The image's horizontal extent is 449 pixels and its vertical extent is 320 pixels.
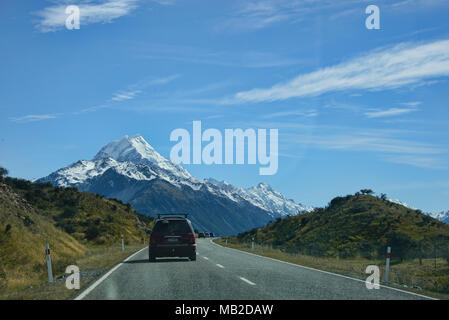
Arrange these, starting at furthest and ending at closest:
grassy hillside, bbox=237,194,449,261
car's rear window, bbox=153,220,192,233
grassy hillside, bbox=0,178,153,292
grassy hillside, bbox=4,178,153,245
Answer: grassy hillside, bbox=4,178,153,245
grassy hillside, bbox=237,194,449,261
grassy hillside, bbox=0,178,153,292
car's rear window, bbox=153,220,192,233

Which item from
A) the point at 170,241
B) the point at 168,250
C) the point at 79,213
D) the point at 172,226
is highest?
the point at 172,226

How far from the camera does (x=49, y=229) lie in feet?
105

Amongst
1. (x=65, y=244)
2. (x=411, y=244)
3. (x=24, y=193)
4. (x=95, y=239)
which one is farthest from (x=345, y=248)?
(x=24, y=193)

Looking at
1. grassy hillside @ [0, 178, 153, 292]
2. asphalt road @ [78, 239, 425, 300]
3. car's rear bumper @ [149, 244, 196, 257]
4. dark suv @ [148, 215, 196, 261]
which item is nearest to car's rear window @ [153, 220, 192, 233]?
dark suv @ [148, 215, 196, 261]

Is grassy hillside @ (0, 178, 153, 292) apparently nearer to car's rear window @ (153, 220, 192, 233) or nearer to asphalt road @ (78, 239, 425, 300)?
car's rear window @ (153, 220, 192, 233)

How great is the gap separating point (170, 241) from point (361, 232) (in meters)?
37.1

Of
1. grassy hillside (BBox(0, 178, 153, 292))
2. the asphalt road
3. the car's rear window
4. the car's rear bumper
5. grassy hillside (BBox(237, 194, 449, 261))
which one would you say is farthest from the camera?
grassy hillside (BBox(237, 194, 449, 261))

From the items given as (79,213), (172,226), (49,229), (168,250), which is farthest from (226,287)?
(79,213)

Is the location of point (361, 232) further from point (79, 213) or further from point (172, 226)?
point (172, 226)

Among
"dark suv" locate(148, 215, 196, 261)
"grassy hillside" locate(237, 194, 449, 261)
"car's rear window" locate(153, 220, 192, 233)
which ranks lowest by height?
"grassy hillside" locate(237, 194, 449, 261)

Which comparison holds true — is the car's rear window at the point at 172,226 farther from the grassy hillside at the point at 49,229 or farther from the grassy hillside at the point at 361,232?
the grassy hillside at the point at 361,232

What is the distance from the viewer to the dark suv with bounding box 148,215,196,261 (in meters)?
19.6

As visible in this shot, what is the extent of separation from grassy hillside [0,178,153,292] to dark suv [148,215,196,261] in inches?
157
